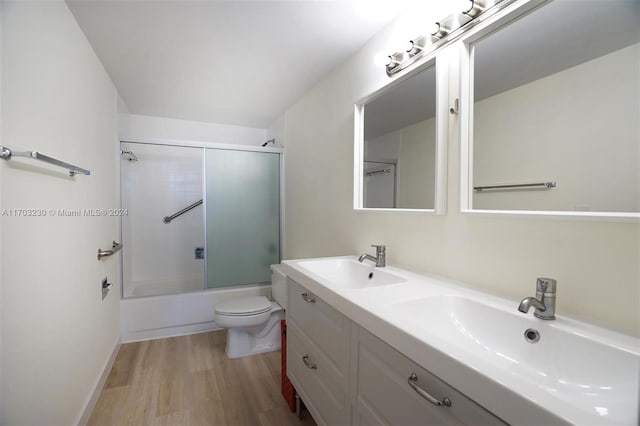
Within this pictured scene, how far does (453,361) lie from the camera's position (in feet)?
1.93

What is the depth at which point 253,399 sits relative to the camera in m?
1.79

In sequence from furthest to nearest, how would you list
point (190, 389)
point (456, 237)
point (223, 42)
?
point (190, 389)
point (223, 42)
point (456, 237)

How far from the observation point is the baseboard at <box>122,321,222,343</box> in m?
2.57

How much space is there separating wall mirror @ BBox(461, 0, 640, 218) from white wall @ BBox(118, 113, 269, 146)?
10.1ft

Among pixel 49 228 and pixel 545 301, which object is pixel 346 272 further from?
pixel 49 228

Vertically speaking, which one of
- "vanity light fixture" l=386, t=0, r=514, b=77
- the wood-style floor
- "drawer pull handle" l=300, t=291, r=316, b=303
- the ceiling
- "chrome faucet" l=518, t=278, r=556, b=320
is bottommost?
the wood-style floor

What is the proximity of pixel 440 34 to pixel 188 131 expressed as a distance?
3.12 metres

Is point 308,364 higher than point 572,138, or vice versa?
point 572,138

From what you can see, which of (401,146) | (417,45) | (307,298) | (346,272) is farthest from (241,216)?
(417,45)

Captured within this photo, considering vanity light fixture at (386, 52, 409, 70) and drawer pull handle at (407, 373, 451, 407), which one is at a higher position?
vanity light fixture at (386, 52, 409, 70)

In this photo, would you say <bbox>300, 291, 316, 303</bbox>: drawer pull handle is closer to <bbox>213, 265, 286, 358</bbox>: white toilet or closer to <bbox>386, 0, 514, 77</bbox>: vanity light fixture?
<bbox>213, 265, 286, 358</bbox>: white toilet

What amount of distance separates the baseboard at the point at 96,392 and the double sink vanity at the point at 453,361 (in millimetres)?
1315

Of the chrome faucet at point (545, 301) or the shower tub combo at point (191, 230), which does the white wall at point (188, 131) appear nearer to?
the shower tub combo at point (191, 230)

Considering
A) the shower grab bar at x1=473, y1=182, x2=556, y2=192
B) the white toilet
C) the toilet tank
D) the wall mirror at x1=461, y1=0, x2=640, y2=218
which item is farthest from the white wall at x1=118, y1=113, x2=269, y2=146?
the shower grab bar at x1=473, y1=182, x2=556, y2=192
